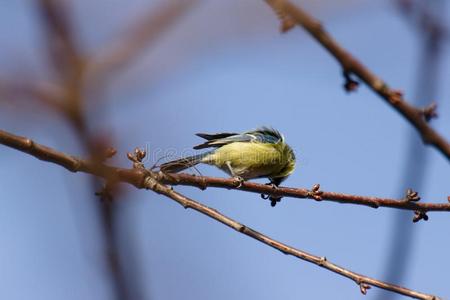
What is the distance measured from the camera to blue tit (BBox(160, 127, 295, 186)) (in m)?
7.34

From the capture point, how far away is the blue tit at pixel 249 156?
734 centimetres

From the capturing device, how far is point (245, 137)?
7.77 meters

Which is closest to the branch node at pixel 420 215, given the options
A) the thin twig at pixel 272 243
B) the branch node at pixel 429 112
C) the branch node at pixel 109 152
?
the thin twig at pixel 272 243

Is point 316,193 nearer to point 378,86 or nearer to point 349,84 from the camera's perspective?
point 349,84

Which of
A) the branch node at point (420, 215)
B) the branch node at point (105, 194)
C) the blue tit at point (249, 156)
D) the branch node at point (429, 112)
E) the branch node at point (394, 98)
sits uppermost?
the blue tit at point (249, 156)

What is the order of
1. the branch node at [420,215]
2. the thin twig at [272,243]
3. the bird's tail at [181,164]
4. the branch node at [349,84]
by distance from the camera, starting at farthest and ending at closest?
the bird's tail at [181,164] < the branch node at [420,215] < the thin twig at [272,243] < the branch node at [349,84]

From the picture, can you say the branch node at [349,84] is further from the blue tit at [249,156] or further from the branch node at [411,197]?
the blue tit at [249,156]

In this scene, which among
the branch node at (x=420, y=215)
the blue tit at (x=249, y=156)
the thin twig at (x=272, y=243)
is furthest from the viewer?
the blue tit at (x=249, y=156)

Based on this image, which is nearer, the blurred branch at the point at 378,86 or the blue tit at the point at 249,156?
the blurred branch at the point at 378,86

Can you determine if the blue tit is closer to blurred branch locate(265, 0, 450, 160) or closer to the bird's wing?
the bird's wing

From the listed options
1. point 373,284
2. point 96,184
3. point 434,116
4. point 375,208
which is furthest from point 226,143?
point 96,184

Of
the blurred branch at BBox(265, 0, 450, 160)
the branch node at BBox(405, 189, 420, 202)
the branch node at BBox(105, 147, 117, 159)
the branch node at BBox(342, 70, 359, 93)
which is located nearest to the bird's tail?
the branch node at BBox(405, 189, 420, 202)

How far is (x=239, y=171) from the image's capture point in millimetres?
7371

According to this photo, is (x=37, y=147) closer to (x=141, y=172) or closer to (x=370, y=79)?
(x=141, y=172)
